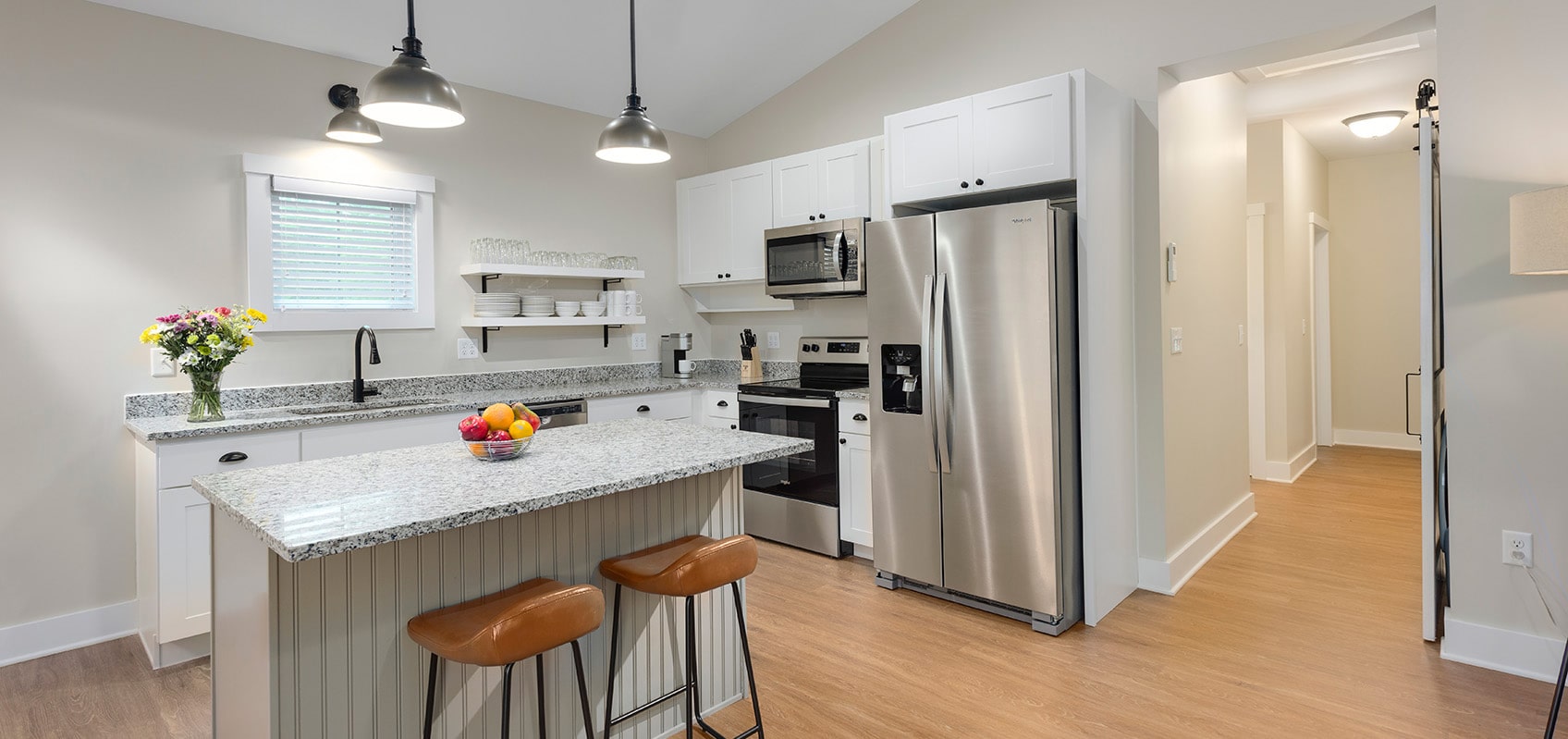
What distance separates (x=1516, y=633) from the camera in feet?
8.43

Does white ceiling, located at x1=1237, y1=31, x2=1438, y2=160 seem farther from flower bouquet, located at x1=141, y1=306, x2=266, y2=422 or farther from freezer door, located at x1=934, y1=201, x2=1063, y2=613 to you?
flower bouquet, located at x1=141, y1=306, x2=266, y2=422

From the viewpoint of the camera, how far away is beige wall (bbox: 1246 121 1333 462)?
5.59 m

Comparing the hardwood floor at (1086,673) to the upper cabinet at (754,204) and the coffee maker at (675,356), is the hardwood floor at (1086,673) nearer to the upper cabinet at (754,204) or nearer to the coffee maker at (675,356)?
the coffee maker at (675,356)

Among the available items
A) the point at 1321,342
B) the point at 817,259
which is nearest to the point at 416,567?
the point at 817,259

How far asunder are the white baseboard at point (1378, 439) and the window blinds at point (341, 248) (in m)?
7.71

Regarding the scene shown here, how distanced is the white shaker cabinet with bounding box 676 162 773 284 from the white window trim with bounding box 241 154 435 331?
164 centimetres

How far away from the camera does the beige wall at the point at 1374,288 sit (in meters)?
6.56

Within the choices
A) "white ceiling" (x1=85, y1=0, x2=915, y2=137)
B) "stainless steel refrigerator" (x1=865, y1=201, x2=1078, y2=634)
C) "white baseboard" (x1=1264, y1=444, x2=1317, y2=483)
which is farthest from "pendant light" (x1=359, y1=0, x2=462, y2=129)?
"white baseboard" (x1=1264, y1=444, x2=1317, y2=483)

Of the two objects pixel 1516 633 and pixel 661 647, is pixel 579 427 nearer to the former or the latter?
pixel 661 647

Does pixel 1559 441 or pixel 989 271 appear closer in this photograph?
pixel 1559 441

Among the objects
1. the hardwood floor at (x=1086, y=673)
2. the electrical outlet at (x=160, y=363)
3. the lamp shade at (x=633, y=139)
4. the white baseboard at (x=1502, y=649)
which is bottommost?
the hardwood floor at (x=1086, y=673)

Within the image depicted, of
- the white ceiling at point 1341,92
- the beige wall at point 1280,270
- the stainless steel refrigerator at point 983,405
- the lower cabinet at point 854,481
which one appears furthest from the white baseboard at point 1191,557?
the white ceiling at point 1341,92

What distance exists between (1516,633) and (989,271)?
83.5 inches

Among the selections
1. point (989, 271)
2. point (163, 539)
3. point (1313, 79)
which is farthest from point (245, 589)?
point (1313, 79)
